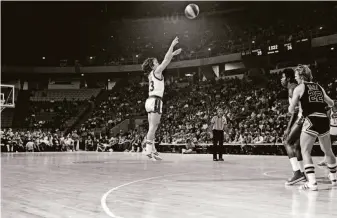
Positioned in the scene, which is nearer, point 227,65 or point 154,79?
point 154,79

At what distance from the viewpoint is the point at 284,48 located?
28.6 m

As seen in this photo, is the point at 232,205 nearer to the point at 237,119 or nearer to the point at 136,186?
the point at 136,186

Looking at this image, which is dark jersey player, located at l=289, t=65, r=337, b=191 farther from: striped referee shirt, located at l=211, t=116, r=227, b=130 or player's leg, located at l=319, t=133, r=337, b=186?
striped referee shirt, located at l=211, t=116, r=227, b=130

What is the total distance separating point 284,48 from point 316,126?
954 inches

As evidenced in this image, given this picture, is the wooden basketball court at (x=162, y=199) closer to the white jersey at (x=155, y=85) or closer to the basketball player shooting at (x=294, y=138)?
the basketball player shooting at (x=294, y=138)

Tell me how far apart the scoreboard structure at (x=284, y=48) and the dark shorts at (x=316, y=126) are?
23749mm

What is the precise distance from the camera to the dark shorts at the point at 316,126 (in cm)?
543

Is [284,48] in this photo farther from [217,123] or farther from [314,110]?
[314,110]

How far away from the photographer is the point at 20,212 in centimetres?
354

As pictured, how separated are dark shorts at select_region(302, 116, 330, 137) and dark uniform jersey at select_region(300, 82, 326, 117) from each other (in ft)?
0.25

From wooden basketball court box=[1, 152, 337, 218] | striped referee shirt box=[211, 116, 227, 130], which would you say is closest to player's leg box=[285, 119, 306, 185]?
wooden basketball court box=[1, 152, 337, 218]

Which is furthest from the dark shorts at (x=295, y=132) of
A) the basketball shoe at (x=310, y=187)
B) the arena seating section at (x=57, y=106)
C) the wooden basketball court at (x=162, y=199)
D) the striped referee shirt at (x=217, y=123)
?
the arena seating section at (x=57, y=106)

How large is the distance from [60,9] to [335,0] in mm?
23633

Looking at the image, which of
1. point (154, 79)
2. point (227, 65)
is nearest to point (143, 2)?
point (227, 65)
